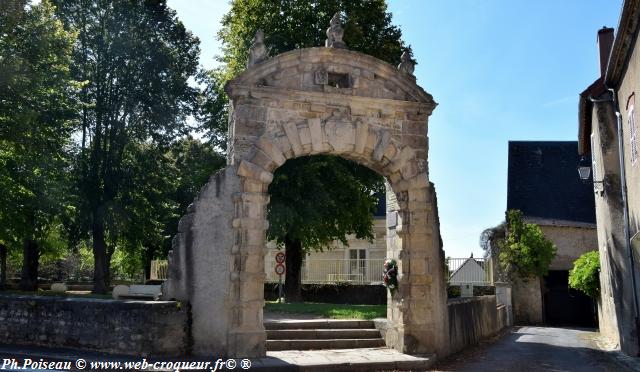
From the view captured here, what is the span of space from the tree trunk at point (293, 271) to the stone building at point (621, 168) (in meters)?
9.07

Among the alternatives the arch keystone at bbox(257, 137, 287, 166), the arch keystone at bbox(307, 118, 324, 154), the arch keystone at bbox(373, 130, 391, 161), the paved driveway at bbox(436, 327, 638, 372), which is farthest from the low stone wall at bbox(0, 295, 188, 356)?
the paved driveway at bbox(436, 327, 638, 372)

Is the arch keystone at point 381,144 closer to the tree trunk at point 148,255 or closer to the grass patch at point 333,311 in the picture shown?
the grass patch at point 333,311

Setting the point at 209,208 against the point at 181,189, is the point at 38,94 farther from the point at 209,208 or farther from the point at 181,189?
the point at 181,189

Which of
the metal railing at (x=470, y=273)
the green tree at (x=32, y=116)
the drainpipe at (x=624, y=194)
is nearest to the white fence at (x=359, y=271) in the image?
the metal railing at (x=470, y=273)

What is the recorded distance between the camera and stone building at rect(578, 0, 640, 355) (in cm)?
1041

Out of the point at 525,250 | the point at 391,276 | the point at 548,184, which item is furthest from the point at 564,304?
the point at 391,276

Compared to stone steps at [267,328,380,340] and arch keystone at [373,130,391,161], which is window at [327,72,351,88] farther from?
stone steps at [267,328,380,340]

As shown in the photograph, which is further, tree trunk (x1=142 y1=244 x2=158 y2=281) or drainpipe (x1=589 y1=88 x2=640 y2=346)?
tree trunk (x1=142 y1=244 x2=158 y2=281)

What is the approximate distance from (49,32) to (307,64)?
9674mm

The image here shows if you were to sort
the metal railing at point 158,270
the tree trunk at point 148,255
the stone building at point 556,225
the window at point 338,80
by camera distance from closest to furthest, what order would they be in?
the window at point 338,80 < the stone building at point 556,225 < the metal railing at point 158,270 < the tree trunk at point 148,255

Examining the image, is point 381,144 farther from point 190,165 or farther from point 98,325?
point 190,165

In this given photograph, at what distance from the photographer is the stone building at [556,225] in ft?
73.6

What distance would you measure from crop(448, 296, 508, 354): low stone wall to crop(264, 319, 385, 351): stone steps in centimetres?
153

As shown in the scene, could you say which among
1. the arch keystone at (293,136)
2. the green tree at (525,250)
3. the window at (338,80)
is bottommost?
the green tree at (525,250)
